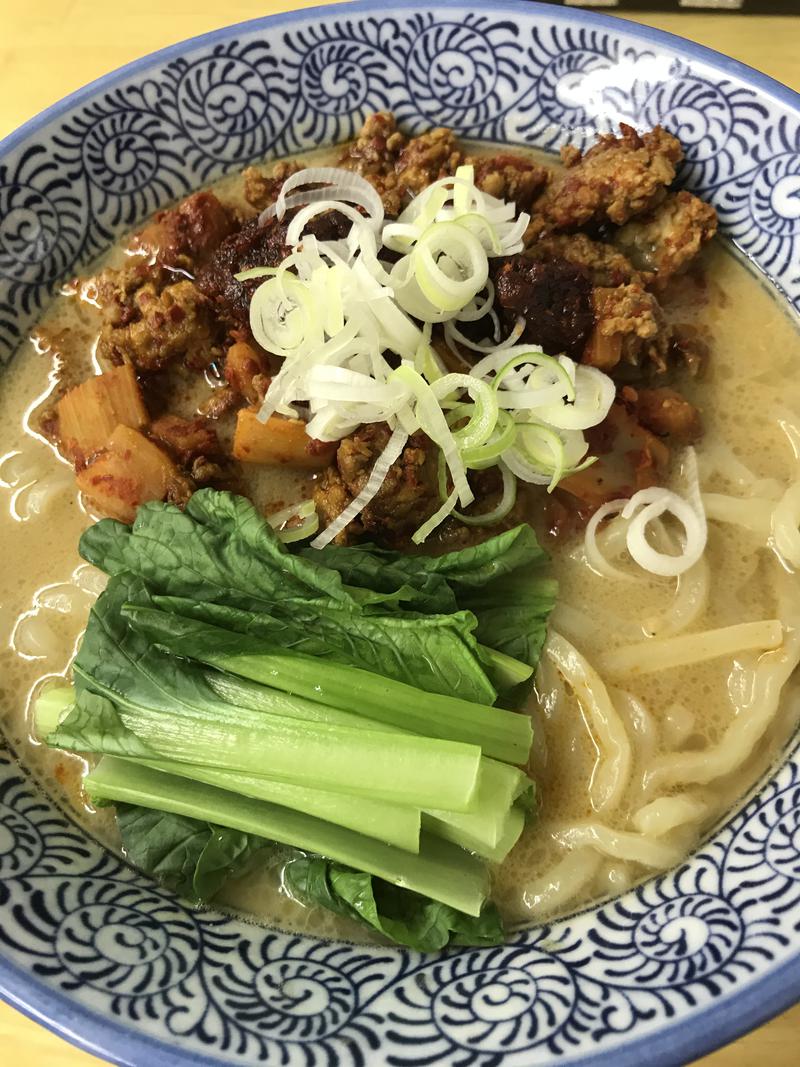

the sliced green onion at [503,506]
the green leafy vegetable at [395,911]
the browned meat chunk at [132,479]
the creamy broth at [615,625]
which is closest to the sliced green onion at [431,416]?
the sliced green onion at [503,506]

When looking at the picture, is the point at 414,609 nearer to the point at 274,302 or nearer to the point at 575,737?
the point at 575,737

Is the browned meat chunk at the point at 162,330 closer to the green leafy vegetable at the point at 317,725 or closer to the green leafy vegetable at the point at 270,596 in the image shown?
the green leafy vegetable at the point at 270,596

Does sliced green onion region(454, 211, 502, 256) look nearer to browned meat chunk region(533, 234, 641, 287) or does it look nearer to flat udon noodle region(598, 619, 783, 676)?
browned meat chunk region(533, 234, 641, 287)

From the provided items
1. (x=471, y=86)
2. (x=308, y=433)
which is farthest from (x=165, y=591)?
(x=471, y=86)

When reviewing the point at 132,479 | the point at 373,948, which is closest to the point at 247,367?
the point at 132,479

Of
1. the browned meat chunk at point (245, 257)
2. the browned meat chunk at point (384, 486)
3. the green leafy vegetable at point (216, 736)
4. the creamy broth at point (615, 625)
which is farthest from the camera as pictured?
the browned meat chunk at point (245, 257)

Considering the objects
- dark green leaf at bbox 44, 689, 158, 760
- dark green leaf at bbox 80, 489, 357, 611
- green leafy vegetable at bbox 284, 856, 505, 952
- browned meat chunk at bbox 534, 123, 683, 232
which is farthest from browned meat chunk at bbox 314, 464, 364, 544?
browned meat chunk at bbox 534, 123, 683, 232
